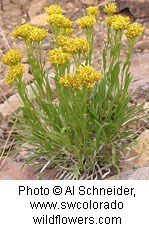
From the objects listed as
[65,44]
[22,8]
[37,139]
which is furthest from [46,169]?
[22,8]

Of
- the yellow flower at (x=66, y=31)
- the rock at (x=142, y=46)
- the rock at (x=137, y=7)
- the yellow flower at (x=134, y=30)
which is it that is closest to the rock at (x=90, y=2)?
the rock at (x=137, y=7)

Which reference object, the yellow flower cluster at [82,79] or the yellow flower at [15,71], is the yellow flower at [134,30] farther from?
the yellow flower at [15,71]

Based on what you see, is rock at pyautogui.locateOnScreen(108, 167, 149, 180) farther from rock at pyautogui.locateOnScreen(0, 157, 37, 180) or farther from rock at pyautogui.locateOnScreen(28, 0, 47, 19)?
rock at pyautogui.locateOnScreen(28, 0, 47, 19)

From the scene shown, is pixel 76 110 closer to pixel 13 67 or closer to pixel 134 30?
pixel 13 67

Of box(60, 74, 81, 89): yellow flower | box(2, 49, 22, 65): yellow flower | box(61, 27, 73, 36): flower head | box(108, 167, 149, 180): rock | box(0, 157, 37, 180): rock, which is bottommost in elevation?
box(0, 157, 37, 180): rock

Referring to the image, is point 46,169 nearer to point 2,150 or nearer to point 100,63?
point 2,150

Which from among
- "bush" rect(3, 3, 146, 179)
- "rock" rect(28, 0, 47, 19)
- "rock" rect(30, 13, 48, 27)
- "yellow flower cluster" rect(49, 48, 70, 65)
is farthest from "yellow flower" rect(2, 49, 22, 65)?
"rock" rect(28, 0, 47, 19)
